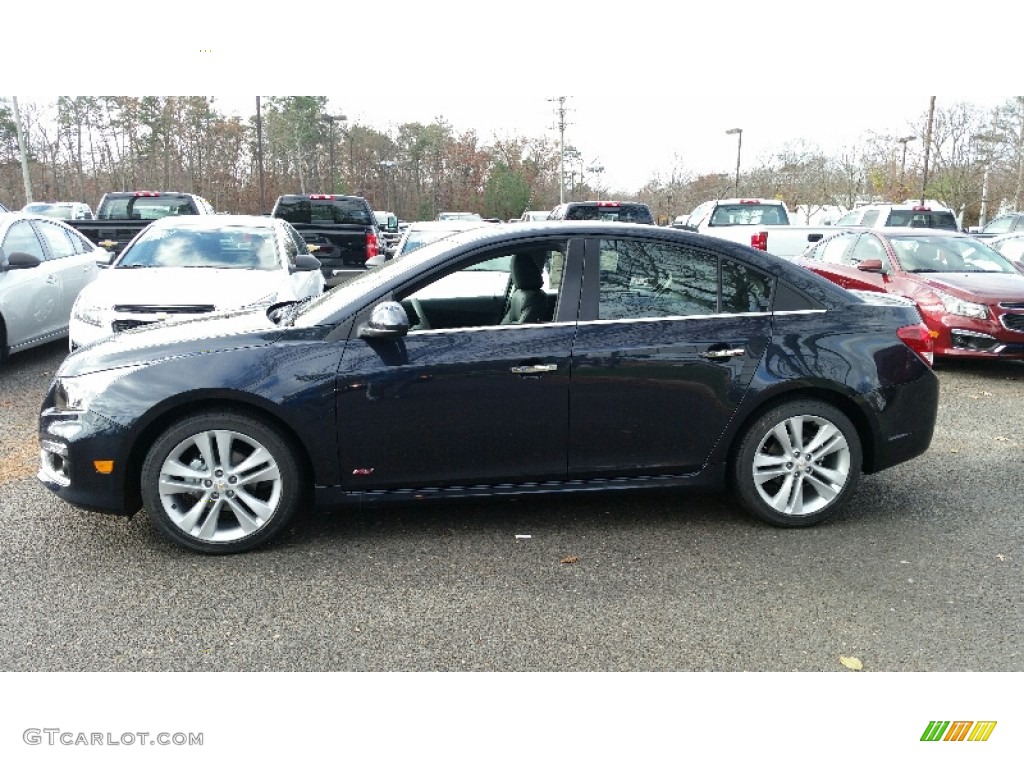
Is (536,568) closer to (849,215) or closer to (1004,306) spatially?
(1004,306)

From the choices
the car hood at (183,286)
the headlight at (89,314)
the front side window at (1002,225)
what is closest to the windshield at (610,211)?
the car hood at (183,286)

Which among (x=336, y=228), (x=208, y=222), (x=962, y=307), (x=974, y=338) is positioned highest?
(x=208, y=222)

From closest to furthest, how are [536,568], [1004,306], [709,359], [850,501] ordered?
[536,568]
[709,359]
[850,501]
[1004,306]

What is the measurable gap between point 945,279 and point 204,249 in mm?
7883

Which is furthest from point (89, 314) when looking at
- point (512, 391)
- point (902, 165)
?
point (902, 165)

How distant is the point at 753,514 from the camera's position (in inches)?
178

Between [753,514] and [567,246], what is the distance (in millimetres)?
1746

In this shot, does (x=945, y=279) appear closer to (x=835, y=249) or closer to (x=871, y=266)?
(x=871, y=266)

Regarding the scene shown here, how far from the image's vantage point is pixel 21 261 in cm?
841

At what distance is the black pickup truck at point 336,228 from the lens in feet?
52.3

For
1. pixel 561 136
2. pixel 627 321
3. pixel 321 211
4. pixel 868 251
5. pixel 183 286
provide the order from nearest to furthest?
pixel 627 321 → pixel 183 286 → pixel 868 251 → pixel 321 211 → pixel 561 136

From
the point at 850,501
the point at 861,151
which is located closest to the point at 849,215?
the point at 850,501

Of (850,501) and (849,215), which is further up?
(849,215)

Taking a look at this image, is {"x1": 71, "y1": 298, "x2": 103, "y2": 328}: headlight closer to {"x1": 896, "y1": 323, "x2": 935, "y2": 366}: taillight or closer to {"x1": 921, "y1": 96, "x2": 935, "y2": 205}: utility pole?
{"x1": 896, "y1": 323, "x2": 935, "y2": 366}: taillight
